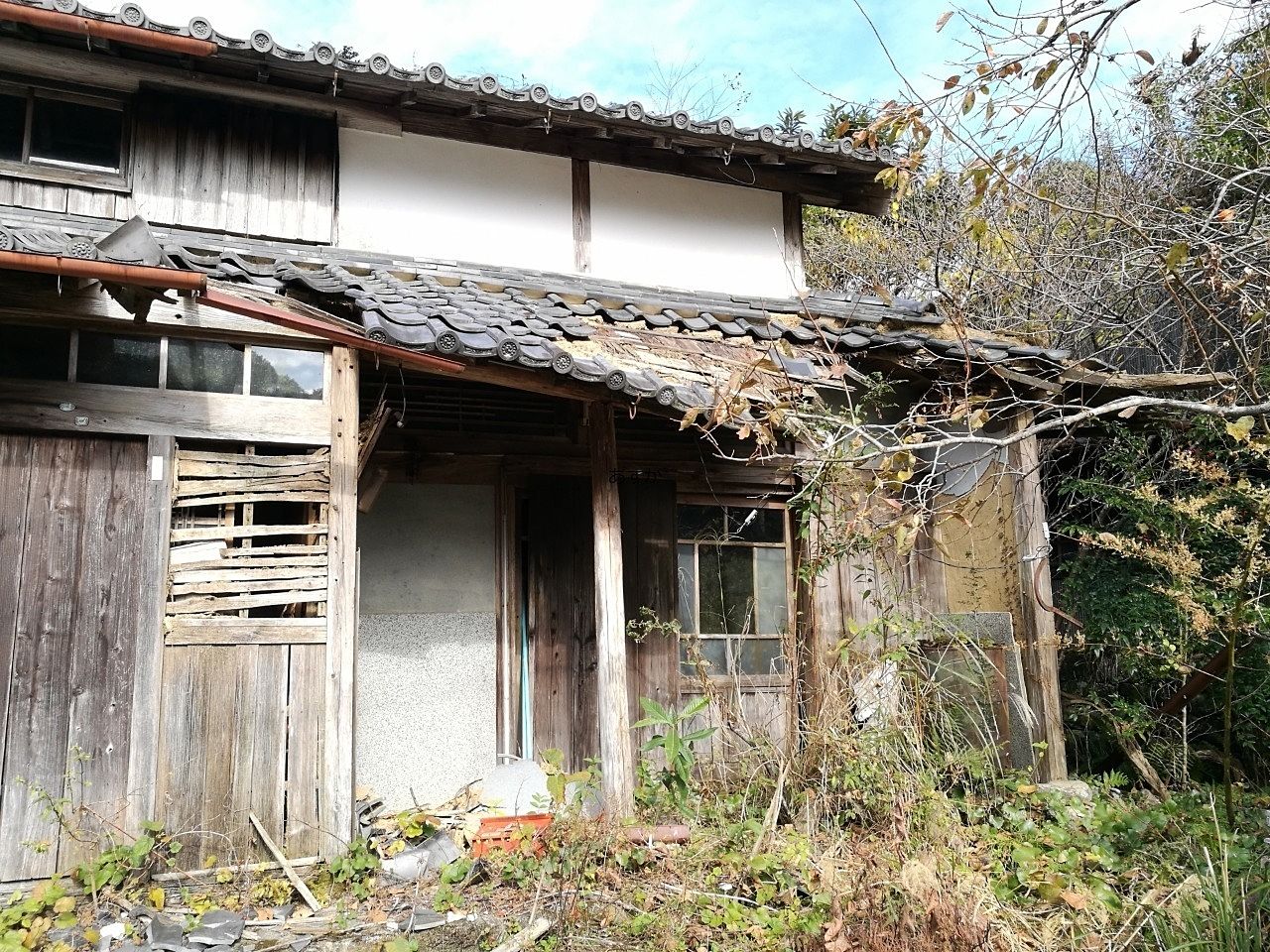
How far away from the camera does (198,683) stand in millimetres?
4777

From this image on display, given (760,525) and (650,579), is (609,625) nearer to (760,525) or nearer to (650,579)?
(650,579)

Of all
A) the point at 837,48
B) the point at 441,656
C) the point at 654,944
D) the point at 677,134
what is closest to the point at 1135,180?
the point at 677,134

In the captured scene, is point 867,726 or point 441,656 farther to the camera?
point 441,656

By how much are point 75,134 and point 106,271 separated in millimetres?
2917

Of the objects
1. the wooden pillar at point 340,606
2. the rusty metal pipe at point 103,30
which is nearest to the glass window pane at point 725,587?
the wooden pillar at point 340,606

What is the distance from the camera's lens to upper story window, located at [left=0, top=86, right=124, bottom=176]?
6.07 meters

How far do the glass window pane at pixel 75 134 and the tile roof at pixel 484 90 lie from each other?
774 mm

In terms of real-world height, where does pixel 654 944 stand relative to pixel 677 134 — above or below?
below

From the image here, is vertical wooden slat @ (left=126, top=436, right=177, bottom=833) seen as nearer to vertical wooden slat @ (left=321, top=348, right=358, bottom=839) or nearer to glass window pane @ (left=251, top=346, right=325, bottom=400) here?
glass window pane @ (left=251, top=346, right=325, bottom=400)

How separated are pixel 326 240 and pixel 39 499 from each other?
9.35ft

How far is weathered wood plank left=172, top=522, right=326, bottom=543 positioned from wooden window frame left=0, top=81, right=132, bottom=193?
2.82 meters

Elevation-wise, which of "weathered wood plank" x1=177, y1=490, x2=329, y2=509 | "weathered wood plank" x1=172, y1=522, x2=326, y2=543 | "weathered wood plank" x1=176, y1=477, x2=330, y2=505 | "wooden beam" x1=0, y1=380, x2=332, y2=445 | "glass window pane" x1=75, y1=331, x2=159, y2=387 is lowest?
"weathered wood plank" x1=172, y1=522, x2=326, y2=543

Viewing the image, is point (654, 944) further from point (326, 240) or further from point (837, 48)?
point (326, 240)

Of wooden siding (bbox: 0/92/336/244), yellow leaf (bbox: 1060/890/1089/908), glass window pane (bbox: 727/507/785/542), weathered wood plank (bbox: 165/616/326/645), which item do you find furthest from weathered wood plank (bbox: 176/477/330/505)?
yellow leaf (bbox: 1060/890/1089/908)
